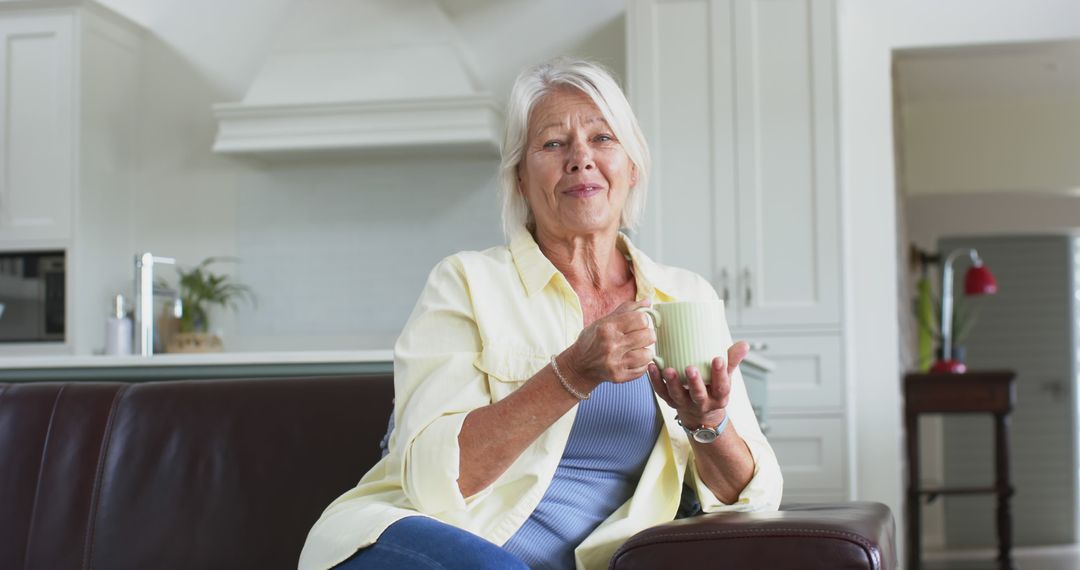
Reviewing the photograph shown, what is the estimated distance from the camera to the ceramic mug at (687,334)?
1405 millimetres

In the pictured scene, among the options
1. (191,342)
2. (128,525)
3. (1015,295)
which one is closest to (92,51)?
(191,342)

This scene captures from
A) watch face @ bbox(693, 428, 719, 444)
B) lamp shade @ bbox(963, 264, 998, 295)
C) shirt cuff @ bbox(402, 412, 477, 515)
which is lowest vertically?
shirt cuff @ bbox(402, 412, 477, 515)

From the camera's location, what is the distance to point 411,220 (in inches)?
211

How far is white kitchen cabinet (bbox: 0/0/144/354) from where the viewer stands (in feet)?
16.8

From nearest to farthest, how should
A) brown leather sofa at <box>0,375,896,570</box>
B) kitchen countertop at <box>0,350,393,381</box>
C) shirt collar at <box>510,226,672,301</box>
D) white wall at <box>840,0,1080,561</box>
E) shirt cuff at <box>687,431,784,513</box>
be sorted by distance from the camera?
1. shirt cuff at <box>687,431,784,513</box>
2. shirt collar at <box>510,226,672,301</box>
3. brown leather sofa at <box>0,375,896,570</box>
4. kitchen countertop at <box>0,350,393,381</box>
5. white wall at <box>840,0,1080,561</box>

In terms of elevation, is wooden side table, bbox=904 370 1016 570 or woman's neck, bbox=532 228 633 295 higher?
woman's neck, bbox=532 228 633 295

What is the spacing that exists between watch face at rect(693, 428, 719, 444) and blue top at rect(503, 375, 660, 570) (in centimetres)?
12

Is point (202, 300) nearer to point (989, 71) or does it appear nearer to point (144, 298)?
point (144, 298)

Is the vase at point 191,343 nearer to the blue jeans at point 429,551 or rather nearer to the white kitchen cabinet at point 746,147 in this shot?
the white kitchen cabinet at point 746,147

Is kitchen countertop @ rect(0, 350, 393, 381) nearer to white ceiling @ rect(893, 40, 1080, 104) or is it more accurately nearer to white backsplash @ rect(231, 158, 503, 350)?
white backsplash @ rect(231, 158, 503, 350)

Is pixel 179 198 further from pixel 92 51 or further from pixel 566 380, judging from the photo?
pixel 566 380

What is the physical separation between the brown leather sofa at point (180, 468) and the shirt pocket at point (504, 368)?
1.29 ft

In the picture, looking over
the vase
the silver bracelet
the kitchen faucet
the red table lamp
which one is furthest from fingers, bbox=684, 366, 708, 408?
the red table lamp

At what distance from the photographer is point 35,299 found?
202 inches
